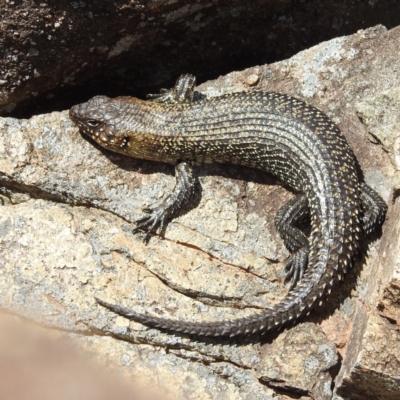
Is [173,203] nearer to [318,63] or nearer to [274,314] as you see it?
[274,314]

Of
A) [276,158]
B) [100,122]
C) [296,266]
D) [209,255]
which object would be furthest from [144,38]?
[296,266]

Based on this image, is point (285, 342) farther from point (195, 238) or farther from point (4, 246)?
point (4, 246)

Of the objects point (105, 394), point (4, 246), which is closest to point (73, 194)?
point (4, 246)

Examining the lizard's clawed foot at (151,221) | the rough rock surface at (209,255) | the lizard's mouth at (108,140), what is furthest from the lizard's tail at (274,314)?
the lizard's mouth at (108,140)

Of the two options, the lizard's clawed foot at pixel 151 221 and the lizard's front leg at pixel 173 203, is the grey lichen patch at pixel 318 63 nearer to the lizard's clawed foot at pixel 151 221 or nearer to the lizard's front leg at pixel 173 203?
the lizard's front leg at pixel 173 203

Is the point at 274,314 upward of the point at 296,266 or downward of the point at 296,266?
downward

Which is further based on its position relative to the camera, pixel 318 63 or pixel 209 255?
pixel 318 63

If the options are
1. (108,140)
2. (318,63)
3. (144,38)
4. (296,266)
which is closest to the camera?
(296,266)
